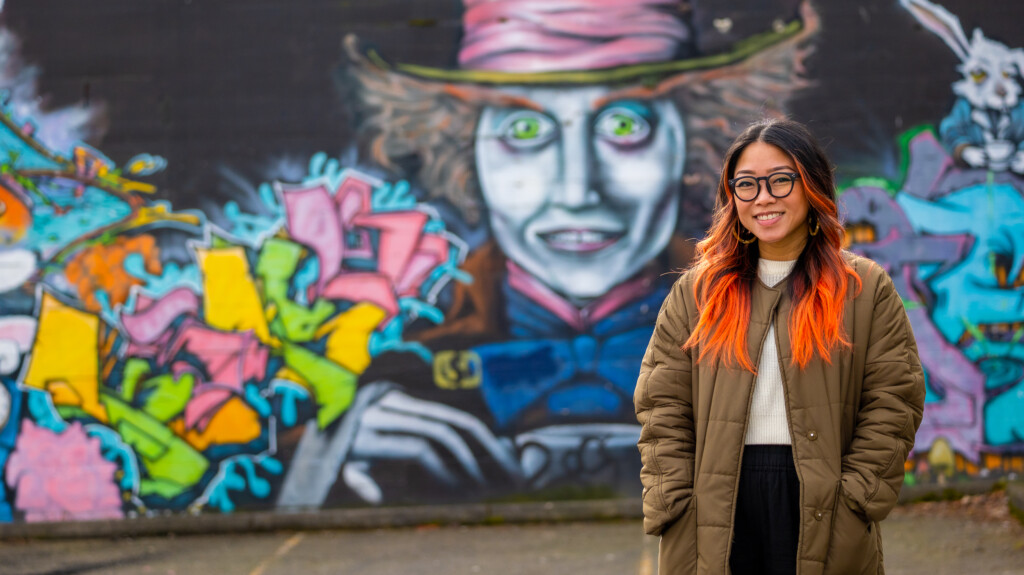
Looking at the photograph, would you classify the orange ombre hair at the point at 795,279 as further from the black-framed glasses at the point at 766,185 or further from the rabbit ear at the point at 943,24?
the rabbit ear at the point at 943,24

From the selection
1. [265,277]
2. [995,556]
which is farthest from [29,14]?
[995,556]

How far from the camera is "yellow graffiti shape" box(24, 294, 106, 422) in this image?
264 inches

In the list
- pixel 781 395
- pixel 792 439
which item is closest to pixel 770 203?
pixel 781 395

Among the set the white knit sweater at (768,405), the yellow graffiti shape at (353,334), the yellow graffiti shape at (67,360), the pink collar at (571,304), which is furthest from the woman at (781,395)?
the yellow graffiti shape at (67,360)

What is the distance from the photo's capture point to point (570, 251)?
21.9 ft

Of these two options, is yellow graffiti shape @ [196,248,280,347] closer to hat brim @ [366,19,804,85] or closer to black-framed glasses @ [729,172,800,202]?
hat brim @ [366,19,804,85]

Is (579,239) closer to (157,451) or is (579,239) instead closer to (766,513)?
(157,451)

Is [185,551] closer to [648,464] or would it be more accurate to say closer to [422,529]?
[422,529]

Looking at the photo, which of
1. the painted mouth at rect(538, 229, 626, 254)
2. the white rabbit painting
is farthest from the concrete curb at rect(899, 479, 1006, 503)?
the painted mouth at rect(538, 229, 626, 254)

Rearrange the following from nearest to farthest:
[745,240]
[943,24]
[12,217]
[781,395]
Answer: [781,395]
[745,240]
[943,24]
[12,217]

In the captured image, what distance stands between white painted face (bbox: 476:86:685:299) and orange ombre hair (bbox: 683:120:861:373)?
3.90 meters

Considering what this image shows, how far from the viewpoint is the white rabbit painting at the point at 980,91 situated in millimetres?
6621

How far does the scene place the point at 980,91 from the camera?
21.8 ft

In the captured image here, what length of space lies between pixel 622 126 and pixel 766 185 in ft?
13.6
